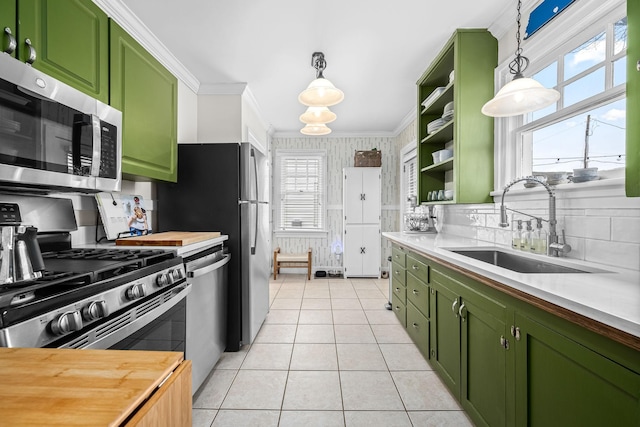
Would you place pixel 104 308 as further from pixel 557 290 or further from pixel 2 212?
pixel 557 290

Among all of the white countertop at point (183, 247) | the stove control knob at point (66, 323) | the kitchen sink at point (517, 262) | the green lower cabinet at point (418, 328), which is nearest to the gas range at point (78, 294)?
the stove control knob at point (66, 323)

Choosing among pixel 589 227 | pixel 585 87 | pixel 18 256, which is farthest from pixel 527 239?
pixel 18 256

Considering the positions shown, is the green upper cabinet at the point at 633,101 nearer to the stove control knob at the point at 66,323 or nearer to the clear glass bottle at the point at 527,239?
the clear glass bottle at the point at 527,239

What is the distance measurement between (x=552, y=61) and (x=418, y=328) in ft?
6.77

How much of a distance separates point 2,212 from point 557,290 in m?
2.18

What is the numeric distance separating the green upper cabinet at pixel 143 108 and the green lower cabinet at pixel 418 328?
2.24 meters

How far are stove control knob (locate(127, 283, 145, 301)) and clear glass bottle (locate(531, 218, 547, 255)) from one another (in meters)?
2.07

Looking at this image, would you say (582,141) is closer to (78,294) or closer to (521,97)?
(521,97)

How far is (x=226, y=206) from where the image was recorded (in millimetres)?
2516

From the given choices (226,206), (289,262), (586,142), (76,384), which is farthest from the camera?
(289,262)

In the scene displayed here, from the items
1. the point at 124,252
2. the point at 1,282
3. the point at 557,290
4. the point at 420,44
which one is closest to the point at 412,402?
the point at 557,290

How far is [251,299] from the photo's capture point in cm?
258

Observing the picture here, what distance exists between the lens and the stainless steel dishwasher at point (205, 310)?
72.6 inches

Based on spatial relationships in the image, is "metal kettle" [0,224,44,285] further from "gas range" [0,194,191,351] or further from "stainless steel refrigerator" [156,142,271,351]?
"stainless steel refrigerator" [156,142,271,351]
